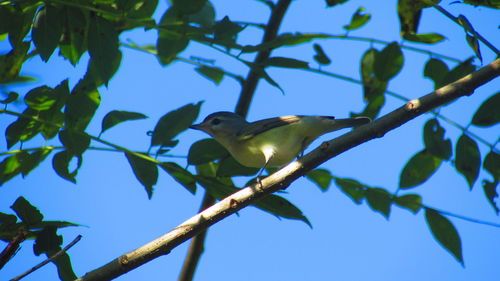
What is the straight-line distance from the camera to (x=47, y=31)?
10.0ft

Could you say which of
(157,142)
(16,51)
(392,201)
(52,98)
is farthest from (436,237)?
(16,51)

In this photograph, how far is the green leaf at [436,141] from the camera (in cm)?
357

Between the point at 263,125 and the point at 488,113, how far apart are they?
1.72 meters

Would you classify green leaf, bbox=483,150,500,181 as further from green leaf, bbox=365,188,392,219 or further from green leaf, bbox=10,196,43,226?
green leaf, bbox=10,196,43,226

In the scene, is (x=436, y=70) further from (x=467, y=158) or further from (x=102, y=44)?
(x=102, y=44)

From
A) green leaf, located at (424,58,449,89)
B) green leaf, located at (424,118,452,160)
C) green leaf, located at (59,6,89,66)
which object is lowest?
green leaf, located at (424,118,452,160)

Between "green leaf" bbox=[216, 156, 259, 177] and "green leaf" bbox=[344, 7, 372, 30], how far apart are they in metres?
1.28

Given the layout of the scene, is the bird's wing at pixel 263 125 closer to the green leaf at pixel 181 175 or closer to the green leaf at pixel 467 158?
the green leaf at pixel 181 175

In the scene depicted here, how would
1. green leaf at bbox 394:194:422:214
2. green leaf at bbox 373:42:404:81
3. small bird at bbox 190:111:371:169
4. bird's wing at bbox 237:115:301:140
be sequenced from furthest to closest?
bird's wing at bbox 237:115:301:140, small bird at bbox 190:111:371:169, green leaf at bbox 373:42:404:81, green leaf at bbox 394:194:422:214

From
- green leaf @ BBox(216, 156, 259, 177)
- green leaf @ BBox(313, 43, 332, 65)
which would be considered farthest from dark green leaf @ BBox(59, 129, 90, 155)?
green leaf @ BBox(313, 43, 332, 65)

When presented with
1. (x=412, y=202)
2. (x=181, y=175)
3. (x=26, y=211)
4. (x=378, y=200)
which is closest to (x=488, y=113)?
(x=412, y=202)

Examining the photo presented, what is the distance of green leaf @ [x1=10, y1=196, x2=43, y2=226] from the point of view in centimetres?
278

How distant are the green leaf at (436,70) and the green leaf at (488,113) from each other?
0.38 m

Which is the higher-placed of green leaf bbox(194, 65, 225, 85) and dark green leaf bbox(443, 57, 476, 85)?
green leaf bbox(194, 65, 225, 85)
